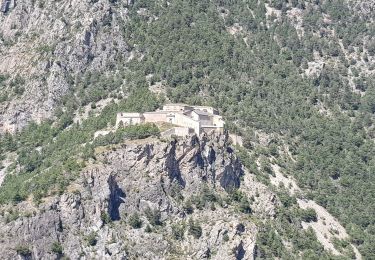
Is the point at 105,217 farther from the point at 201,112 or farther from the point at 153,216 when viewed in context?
the point at 201,112

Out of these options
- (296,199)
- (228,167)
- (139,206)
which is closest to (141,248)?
(139,206)

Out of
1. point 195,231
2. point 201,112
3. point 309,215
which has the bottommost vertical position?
point 309,215

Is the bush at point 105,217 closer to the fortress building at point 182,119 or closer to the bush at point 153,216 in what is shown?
the bush at point 153,216

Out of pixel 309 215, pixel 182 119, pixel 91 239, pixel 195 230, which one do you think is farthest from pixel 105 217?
pixel 309 215

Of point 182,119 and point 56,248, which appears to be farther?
point 182,119

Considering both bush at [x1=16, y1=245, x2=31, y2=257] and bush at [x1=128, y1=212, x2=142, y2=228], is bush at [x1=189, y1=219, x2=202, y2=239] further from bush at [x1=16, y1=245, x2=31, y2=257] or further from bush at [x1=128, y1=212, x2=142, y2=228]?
bush at [x1=16, y1=245, x2=31, y2=257]

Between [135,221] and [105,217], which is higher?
[105,217]

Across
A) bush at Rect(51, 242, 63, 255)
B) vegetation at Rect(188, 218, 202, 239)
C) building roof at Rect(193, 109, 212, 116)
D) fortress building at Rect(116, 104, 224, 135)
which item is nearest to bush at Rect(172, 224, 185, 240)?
vegetation at Rect(188, 218, 202, 239)
